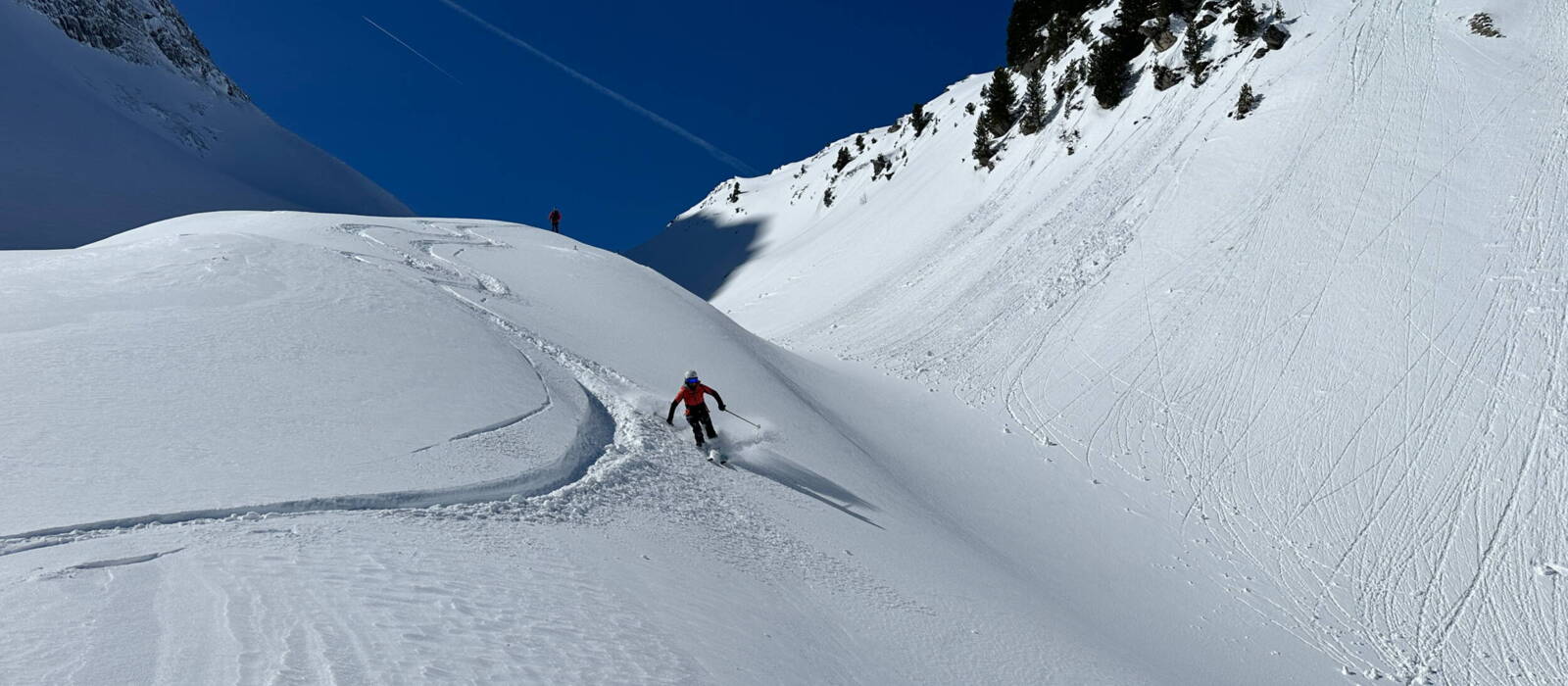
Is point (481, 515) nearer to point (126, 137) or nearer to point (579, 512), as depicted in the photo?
point (579, 512)

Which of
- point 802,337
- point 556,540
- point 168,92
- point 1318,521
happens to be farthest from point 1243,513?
point 168,92

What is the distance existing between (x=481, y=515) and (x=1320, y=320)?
16597 millimetres

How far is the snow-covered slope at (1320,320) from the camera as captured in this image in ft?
35.9

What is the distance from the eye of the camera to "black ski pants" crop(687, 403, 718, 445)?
392 inches

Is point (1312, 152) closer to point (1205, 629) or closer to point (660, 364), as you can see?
point (1205, 629)

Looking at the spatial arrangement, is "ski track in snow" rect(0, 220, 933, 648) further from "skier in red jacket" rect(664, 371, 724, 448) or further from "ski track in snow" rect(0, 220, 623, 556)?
"skier in red jacket" rect(664, 371, 724, 448)

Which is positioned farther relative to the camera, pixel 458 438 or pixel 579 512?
pixel 458 438

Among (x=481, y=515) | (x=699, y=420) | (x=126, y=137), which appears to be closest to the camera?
(x=481, y=515)

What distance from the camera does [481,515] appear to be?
248 inches

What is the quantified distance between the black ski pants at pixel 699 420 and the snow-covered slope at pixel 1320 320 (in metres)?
6.98

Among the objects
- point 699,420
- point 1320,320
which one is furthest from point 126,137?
point 1320,320

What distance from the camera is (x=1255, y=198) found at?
20641mm

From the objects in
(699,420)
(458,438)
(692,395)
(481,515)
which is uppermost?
(692,395)

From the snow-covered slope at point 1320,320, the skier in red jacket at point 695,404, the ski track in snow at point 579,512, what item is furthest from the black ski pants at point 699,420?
the snow-covered slope at point 1320,320
